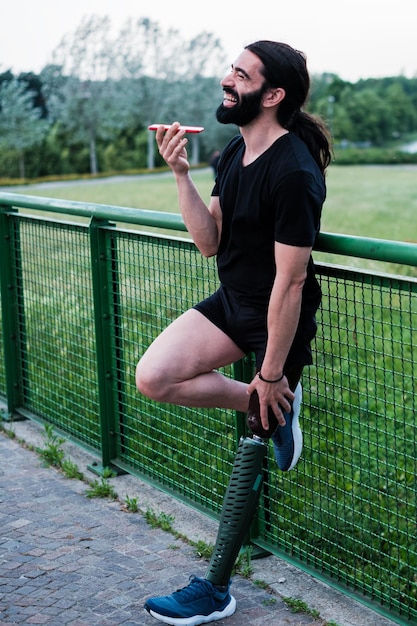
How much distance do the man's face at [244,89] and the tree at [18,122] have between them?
7098 cm

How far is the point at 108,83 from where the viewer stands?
278ft

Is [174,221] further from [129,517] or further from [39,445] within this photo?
[39,445]

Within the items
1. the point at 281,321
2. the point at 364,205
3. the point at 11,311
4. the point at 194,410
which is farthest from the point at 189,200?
the point at 364,205

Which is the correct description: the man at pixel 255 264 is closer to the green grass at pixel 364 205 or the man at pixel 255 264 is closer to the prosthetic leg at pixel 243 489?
the prosthetic leg at pixel 243 489

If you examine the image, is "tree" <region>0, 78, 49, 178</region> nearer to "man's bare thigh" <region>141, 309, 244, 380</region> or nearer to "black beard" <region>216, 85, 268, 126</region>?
"man's bare thigh" <region>141, 309, 244, 380</region>

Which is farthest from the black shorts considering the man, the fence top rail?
the fence top rail

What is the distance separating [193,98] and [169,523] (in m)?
86.7

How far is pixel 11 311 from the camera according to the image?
6539mm

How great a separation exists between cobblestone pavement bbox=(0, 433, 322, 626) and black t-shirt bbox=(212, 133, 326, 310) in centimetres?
132

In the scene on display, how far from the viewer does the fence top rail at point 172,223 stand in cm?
339

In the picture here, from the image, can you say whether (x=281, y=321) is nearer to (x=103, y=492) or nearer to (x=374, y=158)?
(x=103, y=492)

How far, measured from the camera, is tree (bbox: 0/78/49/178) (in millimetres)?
73875

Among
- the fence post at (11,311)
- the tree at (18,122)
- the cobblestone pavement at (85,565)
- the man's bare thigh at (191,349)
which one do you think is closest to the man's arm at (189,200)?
the man's bare thigh at (191,349)

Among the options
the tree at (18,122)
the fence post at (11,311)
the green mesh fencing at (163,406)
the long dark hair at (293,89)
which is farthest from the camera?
the tree at (18,122)
